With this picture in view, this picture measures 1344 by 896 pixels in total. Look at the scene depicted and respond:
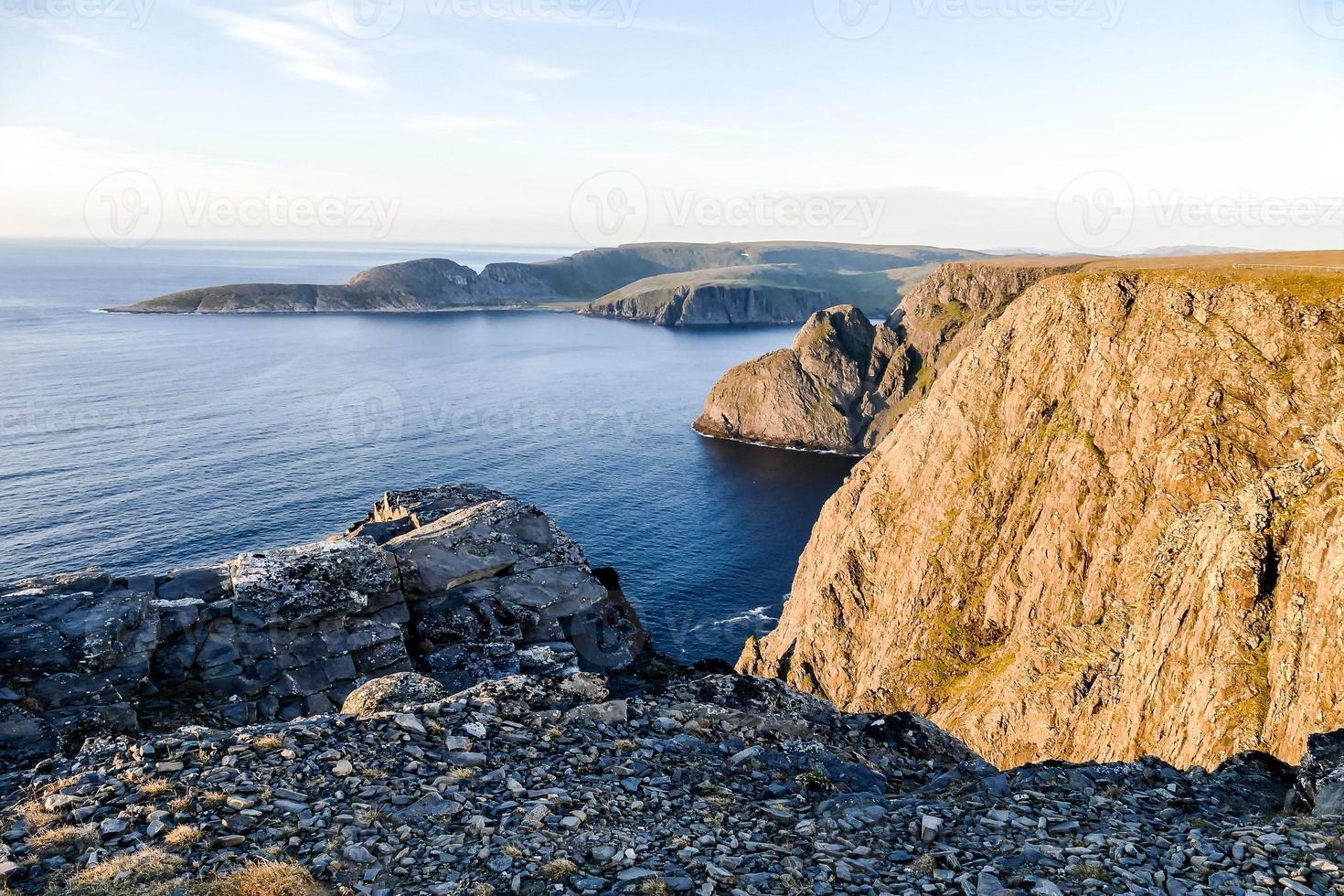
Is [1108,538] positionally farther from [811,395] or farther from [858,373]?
[858,373]

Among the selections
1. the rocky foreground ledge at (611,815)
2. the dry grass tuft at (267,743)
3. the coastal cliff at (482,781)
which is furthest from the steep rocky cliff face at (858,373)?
the dry grass tuft at (267,743)

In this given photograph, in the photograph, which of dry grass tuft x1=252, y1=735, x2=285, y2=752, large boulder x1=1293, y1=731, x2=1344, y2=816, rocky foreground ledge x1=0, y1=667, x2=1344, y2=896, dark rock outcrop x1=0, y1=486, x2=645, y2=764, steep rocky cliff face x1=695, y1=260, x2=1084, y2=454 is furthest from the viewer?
steep rocky cliff face x1=695, y1=260, x2=1084, y2=454

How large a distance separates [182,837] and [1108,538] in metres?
60.5

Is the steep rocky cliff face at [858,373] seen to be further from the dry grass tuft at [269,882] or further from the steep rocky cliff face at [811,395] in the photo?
the dry grass tuft at [269,882]

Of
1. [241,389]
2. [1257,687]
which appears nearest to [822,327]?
[241,389]

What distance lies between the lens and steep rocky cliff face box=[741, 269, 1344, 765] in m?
32.7

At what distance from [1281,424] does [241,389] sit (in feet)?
634

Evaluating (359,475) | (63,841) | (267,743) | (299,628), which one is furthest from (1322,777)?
(359,475)

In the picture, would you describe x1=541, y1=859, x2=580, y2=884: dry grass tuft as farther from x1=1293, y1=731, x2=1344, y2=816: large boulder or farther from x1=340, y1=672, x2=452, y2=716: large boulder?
x1=1293, y1=731, x2=1344, y2=816: large boulder

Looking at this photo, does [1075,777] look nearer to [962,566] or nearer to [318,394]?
[962,566]

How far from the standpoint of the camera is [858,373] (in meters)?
190

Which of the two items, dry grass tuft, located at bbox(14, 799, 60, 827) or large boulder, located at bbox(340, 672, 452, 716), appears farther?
large boulder, located at bbox(340, 672, 452, 716)

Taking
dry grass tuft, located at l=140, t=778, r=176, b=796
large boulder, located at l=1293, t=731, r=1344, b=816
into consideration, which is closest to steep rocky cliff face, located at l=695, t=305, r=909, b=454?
large boulder, located at l=1293, t=731, r=1344, b=816

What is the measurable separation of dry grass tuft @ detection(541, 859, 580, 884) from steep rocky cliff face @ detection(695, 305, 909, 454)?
164 meters
